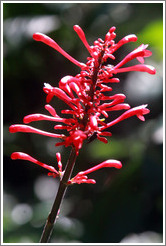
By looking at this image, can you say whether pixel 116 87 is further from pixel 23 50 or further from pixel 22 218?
pixel 22 218

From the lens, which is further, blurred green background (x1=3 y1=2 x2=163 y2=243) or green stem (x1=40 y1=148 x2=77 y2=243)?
blurred green background (x1=3 y1=2 x2=163 y2=243)

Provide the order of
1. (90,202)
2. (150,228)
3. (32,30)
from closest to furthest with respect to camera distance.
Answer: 1. (150,228)
2. (90,202)
3. (32,30)

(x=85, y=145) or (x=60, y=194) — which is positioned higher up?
(x=85, y=145)

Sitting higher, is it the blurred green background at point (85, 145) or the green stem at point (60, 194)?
the blurred green background at point (85, 145)

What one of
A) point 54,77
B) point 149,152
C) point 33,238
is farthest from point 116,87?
point 33,238

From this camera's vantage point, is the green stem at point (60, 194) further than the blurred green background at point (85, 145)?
No

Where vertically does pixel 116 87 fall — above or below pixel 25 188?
above

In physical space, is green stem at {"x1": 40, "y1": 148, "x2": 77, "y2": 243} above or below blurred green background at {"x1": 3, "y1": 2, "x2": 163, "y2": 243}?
below

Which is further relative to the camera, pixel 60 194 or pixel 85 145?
pixel 85 145
